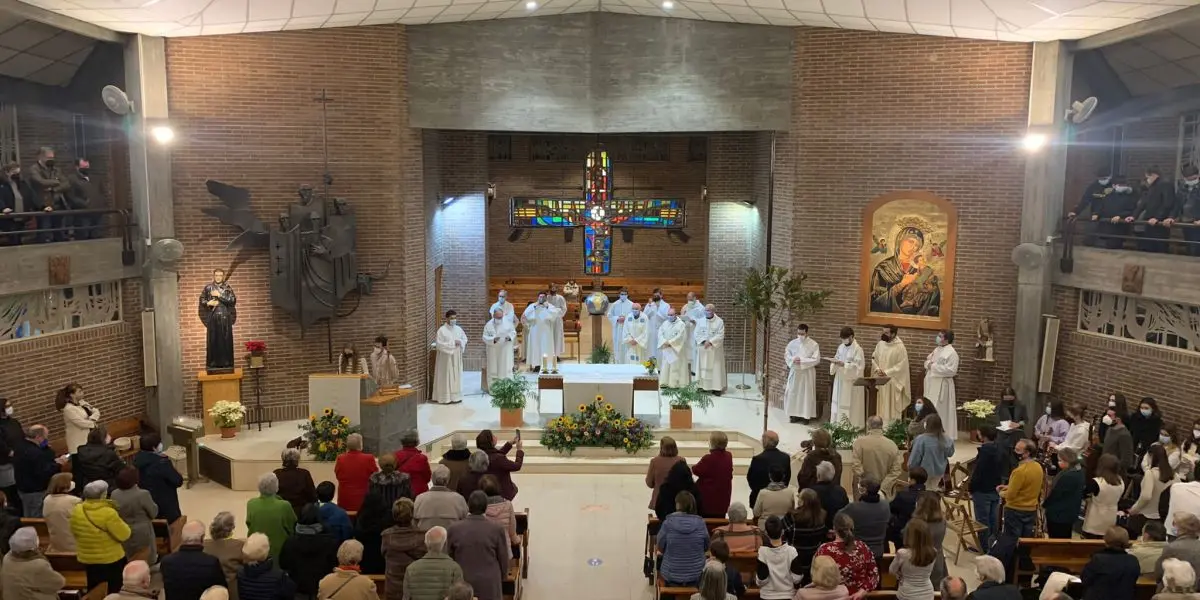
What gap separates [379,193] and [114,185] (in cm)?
390

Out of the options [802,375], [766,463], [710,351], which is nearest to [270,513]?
[766,463]

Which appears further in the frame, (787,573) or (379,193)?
(379,193)

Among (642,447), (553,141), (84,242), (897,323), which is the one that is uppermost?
(553,141)

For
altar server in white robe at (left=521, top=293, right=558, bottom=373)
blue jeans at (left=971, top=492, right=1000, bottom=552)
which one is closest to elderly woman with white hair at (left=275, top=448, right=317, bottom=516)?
blue jeans at (left=971, top=492, right=1000, bottom=552)

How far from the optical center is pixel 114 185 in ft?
49.3

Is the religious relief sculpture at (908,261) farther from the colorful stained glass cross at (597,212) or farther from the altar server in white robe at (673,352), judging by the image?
the colorful stained glass cross at (597,212)

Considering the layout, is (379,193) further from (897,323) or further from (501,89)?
(897,323)

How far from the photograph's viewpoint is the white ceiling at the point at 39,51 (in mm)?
13883

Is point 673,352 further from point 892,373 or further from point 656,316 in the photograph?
point 892,373

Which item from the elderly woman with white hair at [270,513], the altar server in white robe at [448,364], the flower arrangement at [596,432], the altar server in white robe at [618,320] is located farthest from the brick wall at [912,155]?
the elderly woman with white hair at [270,513]

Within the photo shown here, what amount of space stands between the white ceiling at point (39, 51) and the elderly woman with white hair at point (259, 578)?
1004 cm

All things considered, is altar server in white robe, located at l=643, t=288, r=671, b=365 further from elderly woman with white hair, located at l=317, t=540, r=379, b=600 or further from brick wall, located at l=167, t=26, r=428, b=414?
elderly woman with white hair, located at l=317, t=540, r=379, b=600

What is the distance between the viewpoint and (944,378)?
581 inches

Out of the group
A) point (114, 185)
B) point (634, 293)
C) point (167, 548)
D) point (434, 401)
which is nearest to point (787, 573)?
point (167, 548)
